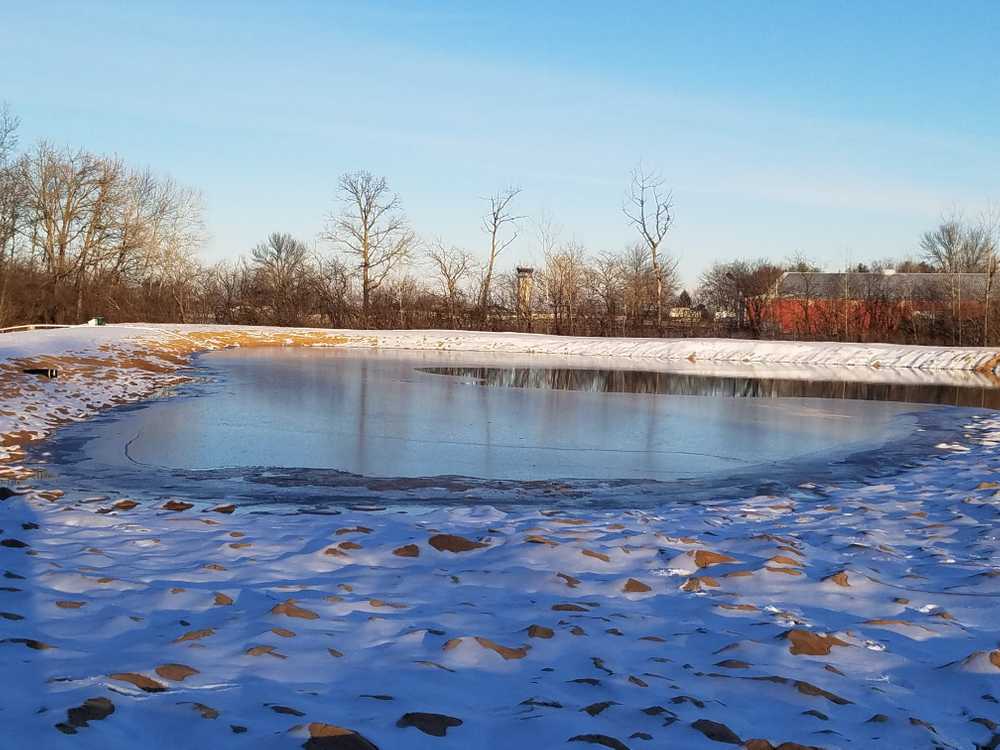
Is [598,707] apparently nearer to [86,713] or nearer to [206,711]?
[206,711]

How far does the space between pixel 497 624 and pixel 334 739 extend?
4.41 feet

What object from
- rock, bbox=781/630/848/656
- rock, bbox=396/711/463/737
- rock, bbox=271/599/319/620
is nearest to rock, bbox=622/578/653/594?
rock, bbox=781/630/848/656

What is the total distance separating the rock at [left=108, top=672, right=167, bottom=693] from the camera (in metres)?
3.04

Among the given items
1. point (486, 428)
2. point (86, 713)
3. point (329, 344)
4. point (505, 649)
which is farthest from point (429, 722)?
point (329, 344)

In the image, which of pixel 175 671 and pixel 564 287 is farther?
pixel 564 287

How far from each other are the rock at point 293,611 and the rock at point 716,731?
1838 millimetres

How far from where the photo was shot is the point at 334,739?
2.71 meters

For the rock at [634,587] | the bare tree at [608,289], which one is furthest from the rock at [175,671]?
the bare tree at [608,289]

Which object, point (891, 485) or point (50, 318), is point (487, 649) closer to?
point (891, 485)

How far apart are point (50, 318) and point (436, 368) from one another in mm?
28287

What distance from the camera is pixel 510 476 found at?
8.16 m

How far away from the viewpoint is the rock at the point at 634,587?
452 cm

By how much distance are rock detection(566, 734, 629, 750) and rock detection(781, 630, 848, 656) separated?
3.99ft

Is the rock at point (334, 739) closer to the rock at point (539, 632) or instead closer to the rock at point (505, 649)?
the rock at point (505, 649)
